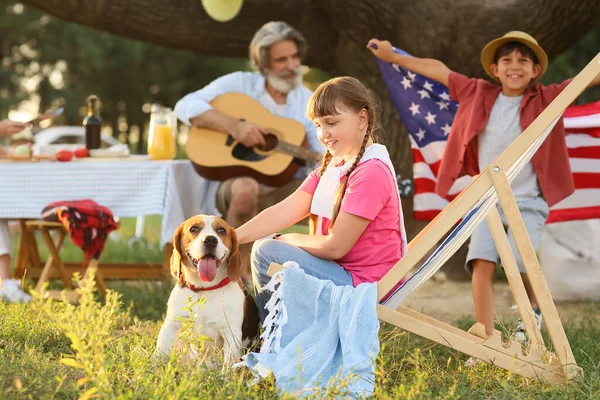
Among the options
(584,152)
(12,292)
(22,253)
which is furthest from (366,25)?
(12,292)

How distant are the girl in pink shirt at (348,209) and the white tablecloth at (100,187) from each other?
7.58ft

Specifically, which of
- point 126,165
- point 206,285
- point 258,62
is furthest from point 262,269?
point 258,62

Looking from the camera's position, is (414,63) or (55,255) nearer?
(414,63)

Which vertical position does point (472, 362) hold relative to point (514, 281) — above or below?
below

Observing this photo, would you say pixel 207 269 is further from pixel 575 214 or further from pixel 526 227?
pixel 575 214

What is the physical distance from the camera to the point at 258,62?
21.1ft

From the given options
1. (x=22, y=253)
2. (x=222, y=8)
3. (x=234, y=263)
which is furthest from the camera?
(x=222, y=8)

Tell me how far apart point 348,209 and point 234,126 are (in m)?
2.71

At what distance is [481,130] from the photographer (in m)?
4.56

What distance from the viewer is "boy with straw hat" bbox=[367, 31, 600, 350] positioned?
4430mm

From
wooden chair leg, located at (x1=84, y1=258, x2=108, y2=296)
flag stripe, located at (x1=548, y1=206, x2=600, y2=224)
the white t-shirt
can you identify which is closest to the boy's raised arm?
the white t-shirt

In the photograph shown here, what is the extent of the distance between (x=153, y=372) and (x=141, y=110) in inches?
729

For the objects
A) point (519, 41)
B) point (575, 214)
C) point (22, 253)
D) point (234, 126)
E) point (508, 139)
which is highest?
Answer: point (519, 41)

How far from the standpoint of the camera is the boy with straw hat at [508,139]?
14.5 ft
